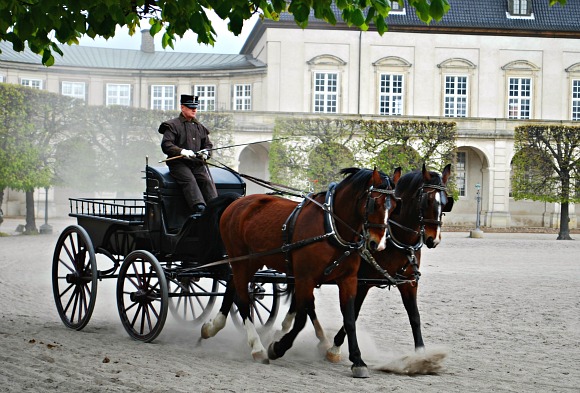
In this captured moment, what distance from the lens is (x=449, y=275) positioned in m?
17.4

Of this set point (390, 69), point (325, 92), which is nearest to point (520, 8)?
point (390, 69)

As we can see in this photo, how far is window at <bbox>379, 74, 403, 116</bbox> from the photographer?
47750 mm

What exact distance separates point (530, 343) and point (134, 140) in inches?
1314

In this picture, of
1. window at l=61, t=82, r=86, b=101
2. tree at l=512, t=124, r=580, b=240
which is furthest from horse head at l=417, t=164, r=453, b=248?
window at l=61, t=82, r=86, b=101

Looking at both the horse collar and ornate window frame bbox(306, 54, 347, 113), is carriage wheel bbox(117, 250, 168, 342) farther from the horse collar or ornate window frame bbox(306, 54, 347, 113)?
ornate window frame bbox(306, 54, 347, 113)

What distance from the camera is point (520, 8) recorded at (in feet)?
160

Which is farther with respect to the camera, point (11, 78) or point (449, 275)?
point (11, 78)

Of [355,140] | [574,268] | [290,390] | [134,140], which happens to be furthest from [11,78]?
[290,390]

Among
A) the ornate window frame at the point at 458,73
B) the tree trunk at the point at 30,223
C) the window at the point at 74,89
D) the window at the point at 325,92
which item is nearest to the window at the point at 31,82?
the window at the point at 74,89

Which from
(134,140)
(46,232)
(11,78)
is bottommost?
(46,232)

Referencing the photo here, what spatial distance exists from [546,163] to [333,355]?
111 feet

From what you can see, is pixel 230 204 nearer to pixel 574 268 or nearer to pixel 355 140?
pixel 574 268

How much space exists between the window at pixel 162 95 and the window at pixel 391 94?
499 inches

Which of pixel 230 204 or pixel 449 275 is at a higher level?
pixel 230 204
